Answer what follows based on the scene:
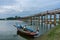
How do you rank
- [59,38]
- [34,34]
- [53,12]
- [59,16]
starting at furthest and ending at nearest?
[59,16]
[53,12]
[34,34]
[59,38]

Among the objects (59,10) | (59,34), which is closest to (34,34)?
(59,34)

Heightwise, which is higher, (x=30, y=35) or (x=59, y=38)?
(x=59, y=38)

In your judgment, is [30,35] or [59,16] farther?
[59,16]

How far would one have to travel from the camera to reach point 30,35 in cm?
3897

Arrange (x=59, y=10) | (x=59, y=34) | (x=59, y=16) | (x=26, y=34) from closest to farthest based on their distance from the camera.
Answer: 1. (x=59, y=34)
2. (x=26, y=34)
3. (x=59, y=10)
4. (x=59, y=16)

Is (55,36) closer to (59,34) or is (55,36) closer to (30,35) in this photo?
(59,34)

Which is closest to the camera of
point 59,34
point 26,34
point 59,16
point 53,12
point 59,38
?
point 59,38

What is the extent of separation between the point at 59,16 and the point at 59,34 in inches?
2013

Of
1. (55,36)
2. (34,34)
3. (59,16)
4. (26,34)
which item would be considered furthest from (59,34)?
(59,16)

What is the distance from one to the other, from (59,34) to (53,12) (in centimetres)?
4452

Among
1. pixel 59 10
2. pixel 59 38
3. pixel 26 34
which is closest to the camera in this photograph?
pixel 59 38

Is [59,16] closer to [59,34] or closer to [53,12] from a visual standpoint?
[53,12]

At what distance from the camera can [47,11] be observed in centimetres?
6731

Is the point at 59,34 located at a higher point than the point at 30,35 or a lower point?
higher
